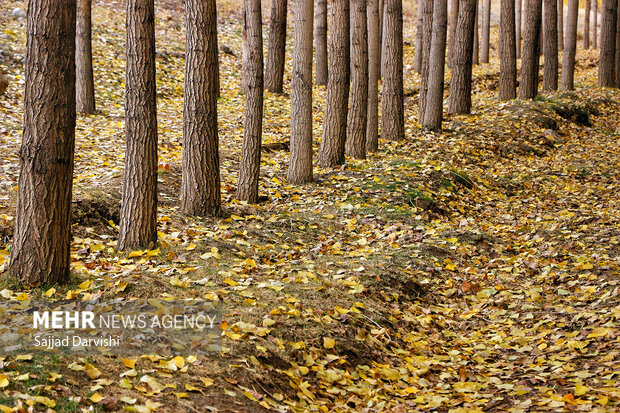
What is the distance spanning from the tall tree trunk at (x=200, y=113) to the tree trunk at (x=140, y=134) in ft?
3.64

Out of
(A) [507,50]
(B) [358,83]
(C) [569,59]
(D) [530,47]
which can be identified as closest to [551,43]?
(D) [530,47]

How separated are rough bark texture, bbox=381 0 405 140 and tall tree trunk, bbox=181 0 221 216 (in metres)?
5.89

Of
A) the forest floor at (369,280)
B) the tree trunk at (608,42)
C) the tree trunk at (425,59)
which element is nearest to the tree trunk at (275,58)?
the tree trunk at (425,59)

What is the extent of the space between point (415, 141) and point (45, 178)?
9165mm

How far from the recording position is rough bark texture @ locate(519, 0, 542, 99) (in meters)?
15.4

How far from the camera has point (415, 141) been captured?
1257 centimetres

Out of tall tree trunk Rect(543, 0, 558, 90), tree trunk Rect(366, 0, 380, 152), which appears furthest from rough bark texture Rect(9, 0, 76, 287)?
tall tree trunk Rect(543, 0, 558, 90)

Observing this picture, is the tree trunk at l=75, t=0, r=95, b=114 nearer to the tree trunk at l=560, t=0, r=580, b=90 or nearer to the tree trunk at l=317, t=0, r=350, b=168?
the tree trunk at l=317, t=0, r=350, b=168

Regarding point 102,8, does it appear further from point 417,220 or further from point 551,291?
point 551,291

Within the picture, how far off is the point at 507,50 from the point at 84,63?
11.0 m

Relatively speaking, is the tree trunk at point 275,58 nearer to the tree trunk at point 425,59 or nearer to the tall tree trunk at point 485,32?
the tree trunk at point 425,59

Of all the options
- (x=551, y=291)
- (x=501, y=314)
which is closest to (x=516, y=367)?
(x=501, y=314)

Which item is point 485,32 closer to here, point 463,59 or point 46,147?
point 463,59

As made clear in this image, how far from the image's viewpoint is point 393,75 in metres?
12.3
